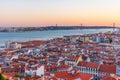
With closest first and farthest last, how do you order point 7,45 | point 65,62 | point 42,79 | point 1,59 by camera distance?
point 42,79 < point 65,62 < point 1,59 < point 7,45

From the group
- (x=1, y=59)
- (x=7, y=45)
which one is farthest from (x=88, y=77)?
(x=7, y=45)

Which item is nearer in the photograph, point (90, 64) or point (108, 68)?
point (108, 68)

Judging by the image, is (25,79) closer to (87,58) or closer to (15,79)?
(15,79)

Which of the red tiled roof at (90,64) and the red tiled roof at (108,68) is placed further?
the red tiled roof at (90,64)

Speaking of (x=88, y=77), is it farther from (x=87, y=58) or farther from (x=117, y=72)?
(x=87, y=58)

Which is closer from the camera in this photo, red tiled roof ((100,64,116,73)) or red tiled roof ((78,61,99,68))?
red tiled roof ((100,64,116,73))

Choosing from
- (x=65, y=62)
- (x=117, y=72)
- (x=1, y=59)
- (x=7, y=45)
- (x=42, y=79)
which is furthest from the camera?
(x=7, y=45)

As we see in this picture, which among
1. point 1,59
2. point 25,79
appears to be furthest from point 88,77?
point 1,59

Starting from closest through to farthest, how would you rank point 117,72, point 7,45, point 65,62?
1. point 117,72
2. point 65,62
3. point 7,45

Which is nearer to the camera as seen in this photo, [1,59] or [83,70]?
[83,70]
